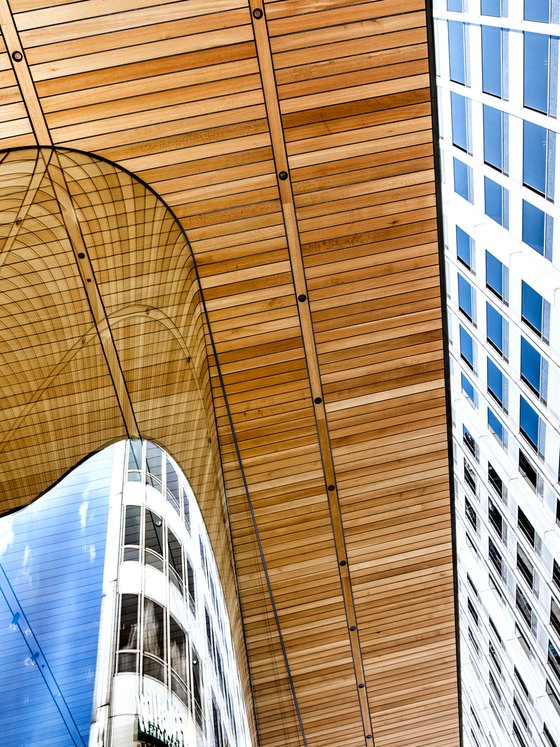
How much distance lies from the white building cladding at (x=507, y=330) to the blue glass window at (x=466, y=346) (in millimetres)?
54

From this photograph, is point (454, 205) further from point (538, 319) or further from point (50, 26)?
point (50, 26)

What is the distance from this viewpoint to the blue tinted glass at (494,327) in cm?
1225

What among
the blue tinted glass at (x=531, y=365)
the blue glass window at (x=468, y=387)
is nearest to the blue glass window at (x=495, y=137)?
the blue tinted glass at (x=531, y=365)

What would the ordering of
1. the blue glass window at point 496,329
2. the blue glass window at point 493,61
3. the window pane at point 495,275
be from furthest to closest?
1. the blue glass window at point 496,329
2. the window pane at point 495,275
3. the blue glass window at point 493,61

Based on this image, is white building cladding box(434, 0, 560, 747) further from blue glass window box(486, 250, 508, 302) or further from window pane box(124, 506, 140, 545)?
window pane box(124, 506, 140, 545)

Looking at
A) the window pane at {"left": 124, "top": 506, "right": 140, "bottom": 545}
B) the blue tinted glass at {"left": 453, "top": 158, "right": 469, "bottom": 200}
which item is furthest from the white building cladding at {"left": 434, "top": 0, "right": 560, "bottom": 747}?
the window pane at {"left": 124, "top": 506, "right": 140, "bottom": 545}

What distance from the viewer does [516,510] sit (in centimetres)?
1268

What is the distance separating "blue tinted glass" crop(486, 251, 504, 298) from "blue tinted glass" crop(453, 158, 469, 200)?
5.32ft

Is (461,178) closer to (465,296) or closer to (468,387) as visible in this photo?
(465,296)

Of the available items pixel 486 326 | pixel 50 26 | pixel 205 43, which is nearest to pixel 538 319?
pixel 486 326

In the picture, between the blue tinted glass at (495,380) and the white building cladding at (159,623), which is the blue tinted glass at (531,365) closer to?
the blue tinted glass at (495,380)

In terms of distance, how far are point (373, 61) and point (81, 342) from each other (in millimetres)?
4877

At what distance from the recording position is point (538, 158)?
31.0 feet

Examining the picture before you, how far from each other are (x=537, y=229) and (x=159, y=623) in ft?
31.4
